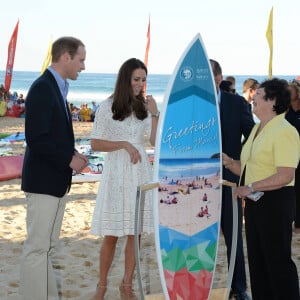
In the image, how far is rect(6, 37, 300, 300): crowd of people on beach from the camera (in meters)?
3.03

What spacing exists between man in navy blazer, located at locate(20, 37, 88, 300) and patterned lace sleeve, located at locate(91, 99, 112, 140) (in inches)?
15.6

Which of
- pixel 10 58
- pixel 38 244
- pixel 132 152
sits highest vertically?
pixel 10 58

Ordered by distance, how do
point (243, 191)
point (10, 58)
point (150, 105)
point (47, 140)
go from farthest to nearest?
1. point (10, 58)
2. point (150, 105)
3. point (243, 191)
4. point (47, 140)

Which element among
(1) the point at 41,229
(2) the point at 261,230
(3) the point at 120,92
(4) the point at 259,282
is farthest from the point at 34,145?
(4) the point at 259,282

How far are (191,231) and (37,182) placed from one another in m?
0.91

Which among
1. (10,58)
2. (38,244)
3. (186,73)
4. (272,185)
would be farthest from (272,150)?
(10,58)

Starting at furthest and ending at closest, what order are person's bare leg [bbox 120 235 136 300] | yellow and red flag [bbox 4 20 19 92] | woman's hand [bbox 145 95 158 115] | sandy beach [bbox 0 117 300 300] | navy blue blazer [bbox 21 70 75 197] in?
yellow and red flag [bbox 4 20 19 92], sandy beach [bbox 0 117 300 300], person's bare leg [bbox 120 235 136 300], woman's hand [bbox 145 95 158 115], navy blue blazer [bbox 21 70 75 197]

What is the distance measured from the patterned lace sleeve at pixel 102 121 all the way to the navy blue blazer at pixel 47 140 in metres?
0.42

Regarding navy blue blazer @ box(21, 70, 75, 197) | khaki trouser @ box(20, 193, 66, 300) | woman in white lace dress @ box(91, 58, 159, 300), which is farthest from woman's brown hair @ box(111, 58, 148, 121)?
khaki trouser @ box(20, 193, 66, 300)

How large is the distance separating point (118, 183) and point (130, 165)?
0.14 m

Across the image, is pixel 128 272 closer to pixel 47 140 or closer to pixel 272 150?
pixel 47 140

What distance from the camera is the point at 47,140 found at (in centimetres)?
301

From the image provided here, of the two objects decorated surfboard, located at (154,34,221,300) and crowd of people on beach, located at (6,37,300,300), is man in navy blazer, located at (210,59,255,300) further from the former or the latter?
decorated surfboard, located at (154,34,221,300)

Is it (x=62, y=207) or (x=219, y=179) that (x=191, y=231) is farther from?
(x=62, y=207)
